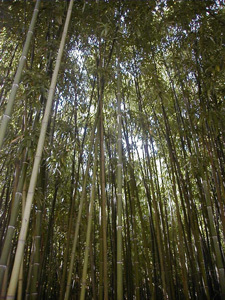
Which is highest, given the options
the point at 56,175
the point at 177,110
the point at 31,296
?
the point at 177,110

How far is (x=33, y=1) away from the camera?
2.71 m

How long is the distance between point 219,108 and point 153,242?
1792 mm

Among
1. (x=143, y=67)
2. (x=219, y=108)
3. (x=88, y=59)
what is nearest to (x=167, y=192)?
(x=219, y=108)

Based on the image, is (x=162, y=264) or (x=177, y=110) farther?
(x=177, y=110)

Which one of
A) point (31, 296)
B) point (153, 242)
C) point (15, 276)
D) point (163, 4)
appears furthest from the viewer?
point (153, 242)

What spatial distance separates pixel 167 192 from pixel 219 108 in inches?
74.8

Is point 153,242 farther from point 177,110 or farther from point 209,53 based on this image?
point 209,53

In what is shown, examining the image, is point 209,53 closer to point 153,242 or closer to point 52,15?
point 52,15

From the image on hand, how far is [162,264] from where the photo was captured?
8.71 feet

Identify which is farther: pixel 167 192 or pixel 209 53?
pixel 167 192

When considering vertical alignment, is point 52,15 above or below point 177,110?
above

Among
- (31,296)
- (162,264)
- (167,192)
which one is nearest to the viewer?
(31,296)

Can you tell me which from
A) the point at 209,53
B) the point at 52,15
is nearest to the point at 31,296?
the point at 52,15

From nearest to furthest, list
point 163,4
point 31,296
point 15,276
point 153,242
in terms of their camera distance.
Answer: point 15,276 < point 31,296 < point 163,4 < point 153,242
